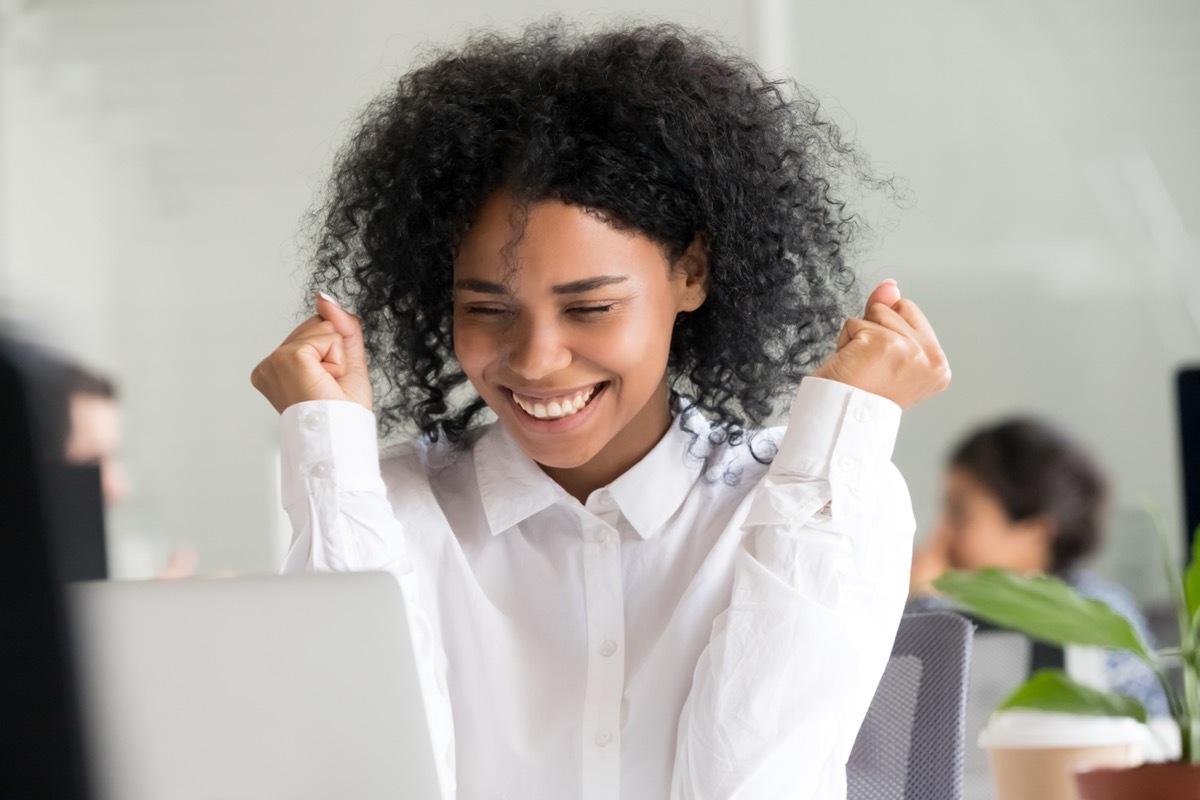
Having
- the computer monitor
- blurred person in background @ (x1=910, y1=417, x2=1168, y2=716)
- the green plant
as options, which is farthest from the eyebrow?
blurred person in background @ (x1=910, y1=417, x2=1168, y2=716)

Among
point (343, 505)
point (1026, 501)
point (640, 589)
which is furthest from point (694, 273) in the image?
point (1026, 501)

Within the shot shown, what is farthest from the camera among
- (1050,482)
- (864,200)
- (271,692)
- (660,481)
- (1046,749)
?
(864,200)

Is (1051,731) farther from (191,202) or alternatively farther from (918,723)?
(191,202)

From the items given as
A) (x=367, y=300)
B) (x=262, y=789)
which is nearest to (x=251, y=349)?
(x=367, y=300)

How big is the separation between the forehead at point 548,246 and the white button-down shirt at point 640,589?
20 centimetres

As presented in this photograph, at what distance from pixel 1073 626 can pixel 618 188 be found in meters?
0.59

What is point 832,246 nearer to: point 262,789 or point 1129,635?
point 1129,635

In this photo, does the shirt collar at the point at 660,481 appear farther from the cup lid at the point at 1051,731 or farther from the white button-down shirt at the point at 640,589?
the cup lid at the point at 1051,731

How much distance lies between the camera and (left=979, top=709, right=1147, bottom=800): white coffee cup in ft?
4.17

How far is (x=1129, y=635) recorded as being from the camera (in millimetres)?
1040

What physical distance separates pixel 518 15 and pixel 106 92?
136cm

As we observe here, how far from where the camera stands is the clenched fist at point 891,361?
1.35 meters

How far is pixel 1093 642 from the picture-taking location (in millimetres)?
1051

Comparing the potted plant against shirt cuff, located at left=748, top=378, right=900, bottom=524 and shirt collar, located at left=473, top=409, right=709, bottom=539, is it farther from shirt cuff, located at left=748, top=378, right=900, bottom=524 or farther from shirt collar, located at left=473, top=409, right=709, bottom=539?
shirt collar, located at left=473, top=409, right=709, bottom=539
